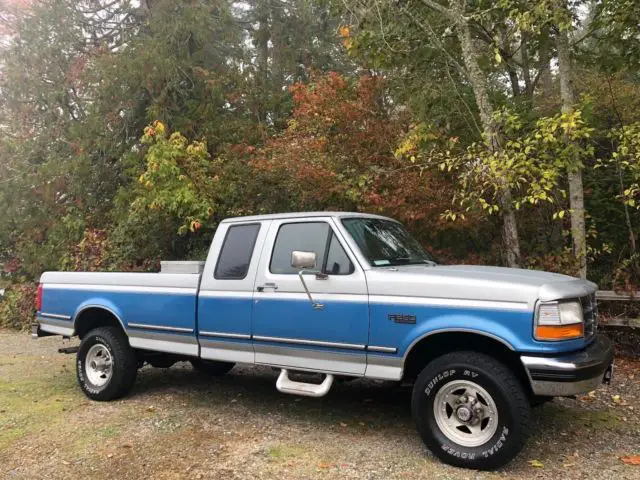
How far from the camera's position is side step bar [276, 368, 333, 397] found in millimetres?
4641

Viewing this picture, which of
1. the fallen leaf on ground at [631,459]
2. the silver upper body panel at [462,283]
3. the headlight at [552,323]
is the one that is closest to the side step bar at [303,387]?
the silver upper body panel at [462,283]

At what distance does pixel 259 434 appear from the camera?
4965mm

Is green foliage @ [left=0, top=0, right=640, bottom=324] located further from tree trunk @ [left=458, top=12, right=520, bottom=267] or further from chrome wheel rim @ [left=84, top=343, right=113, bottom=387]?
chrome wheel rim @ [left=84, top=343, right=113, bottom=387]

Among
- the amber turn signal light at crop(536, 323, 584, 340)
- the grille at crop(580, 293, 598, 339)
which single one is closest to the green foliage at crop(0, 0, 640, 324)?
the grille at crop(580, 293, 598, 339)

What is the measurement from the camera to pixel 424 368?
443 centimetres

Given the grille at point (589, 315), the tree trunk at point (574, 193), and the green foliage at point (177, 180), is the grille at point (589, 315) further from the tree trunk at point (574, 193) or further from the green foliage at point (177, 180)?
the green foliage at point (177, 180)

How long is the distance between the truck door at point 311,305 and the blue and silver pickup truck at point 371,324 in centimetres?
1

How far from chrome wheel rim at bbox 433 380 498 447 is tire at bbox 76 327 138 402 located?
3550mm

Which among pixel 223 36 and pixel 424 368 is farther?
pixel 223 36

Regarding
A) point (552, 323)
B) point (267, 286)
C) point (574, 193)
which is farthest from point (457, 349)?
point (574, 193)

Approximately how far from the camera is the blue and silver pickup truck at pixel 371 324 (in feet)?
13.0

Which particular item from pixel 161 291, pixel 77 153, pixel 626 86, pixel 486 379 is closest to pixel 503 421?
pixel 486 379

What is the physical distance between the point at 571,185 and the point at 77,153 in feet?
38.2

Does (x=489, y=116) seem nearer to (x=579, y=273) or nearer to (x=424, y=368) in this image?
(x=579, y=273)
